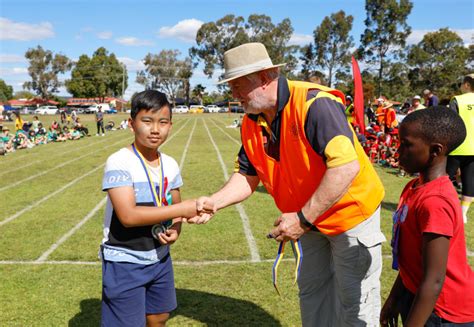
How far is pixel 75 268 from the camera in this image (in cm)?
491

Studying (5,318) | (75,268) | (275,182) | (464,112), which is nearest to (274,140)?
(275,182)

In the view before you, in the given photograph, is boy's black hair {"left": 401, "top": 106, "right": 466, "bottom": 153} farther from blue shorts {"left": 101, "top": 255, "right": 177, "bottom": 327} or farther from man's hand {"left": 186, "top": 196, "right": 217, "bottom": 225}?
blue shorts {"left": 101, "top": 255, "right": 177, "bottom": 327}

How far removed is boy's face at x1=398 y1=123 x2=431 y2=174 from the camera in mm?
1993

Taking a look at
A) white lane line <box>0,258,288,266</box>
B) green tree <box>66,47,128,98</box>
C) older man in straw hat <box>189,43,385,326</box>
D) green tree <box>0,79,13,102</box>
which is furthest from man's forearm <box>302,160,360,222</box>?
green tree <box>0,79,13,102</box>

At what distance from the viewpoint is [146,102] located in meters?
2.60

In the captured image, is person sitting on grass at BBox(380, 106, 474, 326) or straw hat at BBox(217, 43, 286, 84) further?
straw hat at BBox(217, 43, 286, 84)

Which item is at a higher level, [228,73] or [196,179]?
[228,73]

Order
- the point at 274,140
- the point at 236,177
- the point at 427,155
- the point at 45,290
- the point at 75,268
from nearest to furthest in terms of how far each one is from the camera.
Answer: the point at 427,155 < the point at 274,140 < the point at 236,177 < the point at 45,290 < the point at 75,268

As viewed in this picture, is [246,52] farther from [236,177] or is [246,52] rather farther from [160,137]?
[236,177]

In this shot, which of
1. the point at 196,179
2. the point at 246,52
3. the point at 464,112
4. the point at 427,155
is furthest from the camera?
the point at 196,179

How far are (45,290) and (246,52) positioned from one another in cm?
338

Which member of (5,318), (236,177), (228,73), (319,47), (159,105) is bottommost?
(5,318)

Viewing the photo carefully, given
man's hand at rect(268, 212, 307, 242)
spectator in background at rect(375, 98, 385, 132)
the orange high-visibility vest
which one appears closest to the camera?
man's hand at rect(268, 212, 307, 242)

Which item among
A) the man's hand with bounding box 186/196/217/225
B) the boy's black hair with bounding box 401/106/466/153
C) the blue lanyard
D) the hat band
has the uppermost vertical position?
the hat band
